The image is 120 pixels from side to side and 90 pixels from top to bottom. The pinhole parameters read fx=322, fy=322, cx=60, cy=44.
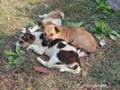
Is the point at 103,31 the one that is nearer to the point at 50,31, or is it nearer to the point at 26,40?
the point at 50,31

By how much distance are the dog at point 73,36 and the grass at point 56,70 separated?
0.19 meters

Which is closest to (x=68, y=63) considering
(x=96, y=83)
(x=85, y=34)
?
(x=96, y=83)

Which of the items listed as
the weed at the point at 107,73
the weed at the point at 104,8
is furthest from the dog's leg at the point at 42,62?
the weed at the point at 104,8

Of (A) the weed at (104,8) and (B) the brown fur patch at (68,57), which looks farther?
(A) the weed at (104,8)

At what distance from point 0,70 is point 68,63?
114cm

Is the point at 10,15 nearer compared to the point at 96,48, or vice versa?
the point at 96,48

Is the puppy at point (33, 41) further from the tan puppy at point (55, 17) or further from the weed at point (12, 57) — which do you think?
the tan puppy at point (55, 17)

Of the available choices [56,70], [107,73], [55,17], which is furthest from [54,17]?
[107,73]

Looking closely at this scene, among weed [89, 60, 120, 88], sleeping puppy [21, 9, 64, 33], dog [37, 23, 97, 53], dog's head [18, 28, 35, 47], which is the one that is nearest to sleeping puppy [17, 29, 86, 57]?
dog's head [18, 28, 35, 47]

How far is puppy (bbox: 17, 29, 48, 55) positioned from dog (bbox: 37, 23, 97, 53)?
0.15 meters

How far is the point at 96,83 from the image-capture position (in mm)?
5188

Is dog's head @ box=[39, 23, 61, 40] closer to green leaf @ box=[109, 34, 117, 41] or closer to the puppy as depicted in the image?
the puppy

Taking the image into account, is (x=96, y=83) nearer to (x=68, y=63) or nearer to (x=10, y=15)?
(x=68, y=63)

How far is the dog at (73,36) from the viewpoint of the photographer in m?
5.79
